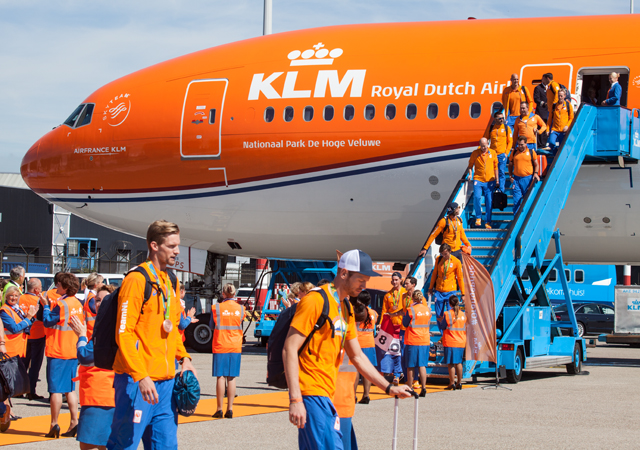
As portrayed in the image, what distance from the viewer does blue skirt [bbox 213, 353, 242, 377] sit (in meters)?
9.84

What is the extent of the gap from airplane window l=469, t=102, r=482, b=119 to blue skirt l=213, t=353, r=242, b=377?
655cm

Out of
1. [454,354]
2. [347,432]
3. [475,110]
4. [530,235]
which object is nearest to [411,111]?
[475,110]

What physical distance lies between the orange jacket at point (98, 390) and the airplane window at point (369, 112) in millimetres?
9124

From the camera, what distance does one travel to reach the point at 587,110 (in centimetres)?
1345

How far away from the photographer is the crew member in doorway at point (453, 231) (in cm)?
1246

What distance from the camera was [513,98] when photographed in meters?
13.3

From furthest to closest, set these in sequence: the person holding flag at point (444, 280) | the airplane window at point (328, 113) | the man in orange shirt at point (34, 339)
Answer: the airplane window at point (328, 113)
the person holding flag at point (444, 280)
the man in orange shirt at point (34, 339)

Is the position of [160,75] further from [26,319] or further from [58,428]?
[58,428]

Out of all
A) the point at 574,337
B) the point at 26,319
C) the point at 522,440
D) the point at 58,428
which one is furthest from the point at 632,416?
the point at 26,319

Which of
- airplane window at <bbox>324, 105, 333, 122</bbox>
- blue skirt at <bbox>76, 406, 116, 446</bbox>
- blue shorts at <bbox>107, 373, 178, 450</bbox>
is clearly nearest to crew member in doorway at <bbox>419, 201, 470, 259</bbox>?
airplane window at <bbox>324, 105, 333, 122</bbox>

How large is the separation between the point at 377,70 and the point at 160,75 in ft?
15.4

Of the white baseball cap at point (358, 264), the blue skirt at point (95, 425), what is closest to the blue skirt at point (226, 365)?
the blue skirt at point (95, 425)

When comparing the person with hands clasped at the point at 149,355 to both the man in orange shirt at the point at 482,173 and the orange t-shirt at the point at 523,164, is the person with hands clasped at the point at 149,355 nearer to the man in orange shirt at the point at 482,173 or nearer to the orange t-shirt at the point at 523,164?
the man in orange shirt at the point at 482,173

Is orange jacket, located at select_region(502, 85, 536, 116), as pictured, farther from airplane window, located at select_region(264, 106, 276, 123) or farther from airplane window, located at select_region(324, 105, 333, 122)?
airplane window, located at select_region(264, 106, 276, 123)
